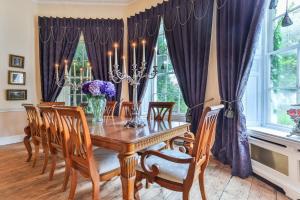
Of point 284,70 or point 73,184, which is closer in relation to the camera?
point 73,184

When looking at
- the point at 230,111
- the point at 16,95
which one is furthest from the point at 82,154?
the point at 16,95

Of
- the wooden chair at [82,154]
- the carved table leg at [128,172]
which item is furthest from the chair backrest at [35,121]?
the carved table leg at [128,172]

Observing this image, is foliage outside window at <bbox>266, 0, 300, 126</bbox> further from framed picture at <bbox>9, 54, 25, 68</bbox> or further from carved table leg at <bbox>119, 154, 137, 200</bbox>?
framed picture at <bbox>9, 54, 25, 68</bbox>

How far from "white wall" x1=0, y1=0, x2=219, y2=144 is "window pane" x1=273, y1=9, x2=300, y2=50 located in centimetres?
230

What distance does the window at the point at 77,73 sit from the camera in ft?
15.9

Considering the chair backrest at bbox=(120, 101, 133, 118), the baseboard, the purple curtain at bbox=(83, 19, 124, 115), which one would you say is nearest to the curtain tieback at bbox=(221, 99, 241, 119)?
the chair backrest at bbox=(120, 101, 133, 118)

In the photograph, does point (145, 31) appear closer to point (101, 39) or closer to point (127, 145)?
point (101, 39)

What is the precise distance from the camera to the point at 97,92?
2.26m

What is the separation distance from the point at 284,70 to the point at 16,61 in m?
4.98

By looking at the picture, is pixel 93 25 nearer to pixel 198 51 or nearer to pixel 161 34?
pixel 161 34

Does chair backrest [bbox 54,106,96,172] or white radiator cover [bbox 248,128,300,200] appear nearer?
chair backrest [bbox 54,106,96,172]

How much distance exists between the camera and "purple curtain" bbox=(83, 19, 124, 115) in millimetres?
4621

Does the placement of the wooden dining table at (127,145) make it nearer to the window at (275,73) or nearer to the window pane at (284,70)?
the window at (275,73)

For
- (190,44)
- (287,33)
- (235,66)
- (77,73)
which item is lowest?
(235,66)
